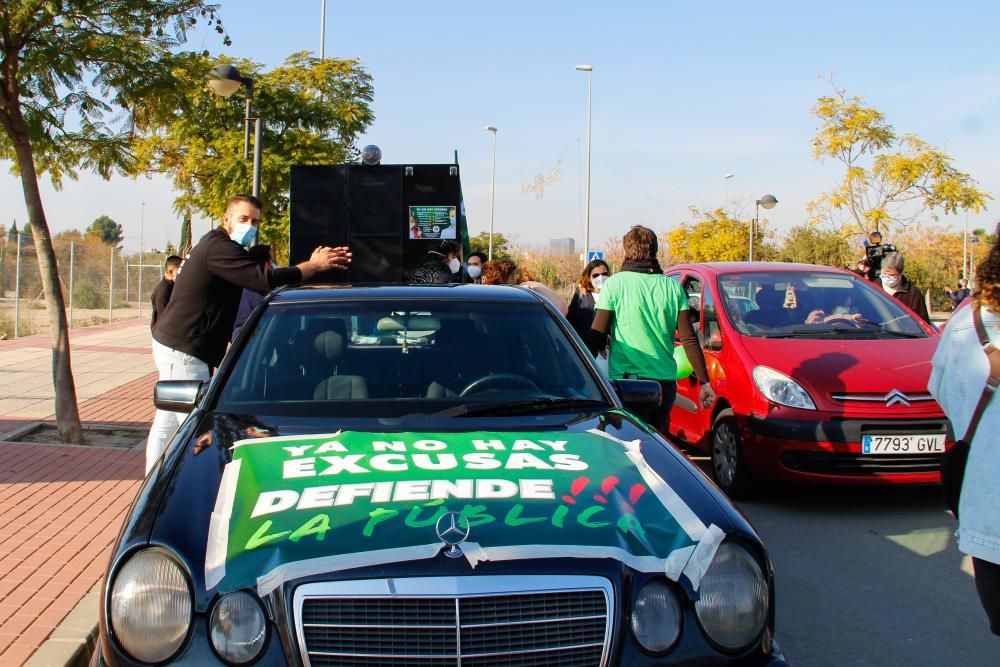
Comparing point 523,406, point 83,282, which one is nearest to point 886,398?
point 523,406

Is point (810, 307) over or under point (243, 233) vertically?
under

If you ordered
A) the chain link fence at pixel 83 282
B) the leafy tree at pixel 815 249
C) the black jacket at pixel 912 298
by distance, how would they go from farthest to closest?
1. the leafy tree at pixel 815 249
2. the chain link fence at pixel 83 282
3. the black jacket at pixel 912 298

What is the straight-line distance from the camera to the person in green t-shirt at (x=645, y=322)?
5957 millimetres

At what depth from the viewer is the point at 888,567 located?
527cm

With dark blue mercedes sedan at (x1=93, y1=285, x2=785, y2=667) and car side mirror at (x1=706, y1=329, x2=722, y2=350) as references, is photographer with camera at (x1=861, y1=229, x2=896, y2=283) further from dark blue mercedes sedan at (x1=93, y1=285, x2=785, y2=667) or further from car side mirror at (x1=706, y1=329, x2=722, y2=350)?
dark blue mercedes sedan at (x1=93, y1=285, x2=785, y2=667)

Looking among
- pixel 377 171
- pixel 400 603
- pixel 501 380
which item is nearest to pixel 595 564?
pixel 400 603

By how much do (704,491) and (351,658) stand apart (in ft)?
4.08

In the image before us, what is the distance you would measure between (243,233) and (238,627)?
11.8 ft

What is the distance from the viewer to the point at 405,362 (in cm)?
392

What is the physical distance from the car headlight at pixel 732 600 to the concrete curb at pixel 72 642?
229 centimetres

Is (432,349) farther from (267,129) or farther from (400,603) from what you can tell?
(267,129)

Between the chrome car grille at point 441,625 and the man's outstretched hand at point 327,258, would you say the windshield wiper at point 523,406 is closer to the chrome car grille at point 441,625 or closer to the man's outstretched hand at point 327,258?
the chrome car grille at point 441,625

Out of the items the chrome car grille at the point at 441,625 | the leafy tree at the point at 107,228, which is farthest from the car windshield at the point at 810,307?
the leafy tree at the point at 107,228

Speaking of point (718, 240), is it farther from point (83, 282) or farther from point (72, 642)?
point (72, 642)
